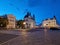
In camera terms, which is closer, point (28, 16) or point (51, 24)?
point (28, 16)

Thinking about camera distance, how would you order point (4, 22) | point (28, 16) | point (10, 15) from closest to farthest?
point (4, 22) < point (10, 15) < point (28, 16)

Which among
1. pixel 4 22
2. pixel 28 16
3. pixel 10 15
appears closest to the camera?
pixel 4 22

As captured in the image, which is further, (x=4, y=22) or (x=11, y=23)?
(x=11, y=23)

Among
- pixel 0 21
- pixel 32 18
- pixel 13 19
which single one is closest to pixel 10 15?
pixel 13 19

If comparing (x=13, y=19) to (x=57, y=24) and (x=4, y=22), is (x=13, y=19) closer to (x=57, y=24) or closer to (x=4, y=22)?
(x=4, y=22)

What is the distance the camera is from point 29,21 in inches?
7244

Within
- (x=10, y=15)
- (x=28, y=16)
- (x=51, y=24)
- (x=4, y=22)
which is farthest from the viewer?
(x=51, y=24)

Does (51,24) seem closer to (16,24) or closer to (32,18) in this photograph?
(32,18)

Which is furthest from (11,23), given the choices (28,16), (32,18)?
(32,18)

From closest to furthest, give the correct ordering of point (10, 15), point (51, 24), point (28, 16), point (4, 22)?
point (4, 22) < point (10, 15) < point (28, 16) < point (51, 24)

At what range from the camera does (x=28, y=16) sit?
181m

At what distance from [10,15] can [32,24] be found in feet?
183

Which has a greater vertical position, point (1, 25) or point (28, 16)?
point (28, 16)

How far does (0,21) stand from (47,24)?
321 feet
